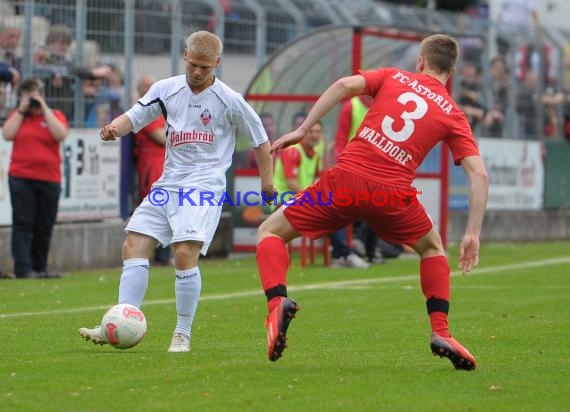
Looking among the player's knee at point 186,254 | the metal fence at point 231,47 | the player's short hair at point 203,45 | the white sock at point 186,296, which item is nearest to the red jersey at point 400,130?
the player's short hair at point 203,45

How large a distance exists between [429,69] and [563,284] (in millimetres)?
7721

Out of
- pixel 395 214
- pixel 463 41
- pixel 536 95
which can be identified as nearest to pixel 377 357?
pixel 395 214

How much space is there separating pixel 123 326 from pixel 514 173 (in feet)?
59.4

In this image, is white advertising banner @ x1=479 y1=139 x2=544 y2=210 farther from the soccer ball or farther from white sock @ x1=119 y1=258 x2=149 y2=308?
the soccer ball

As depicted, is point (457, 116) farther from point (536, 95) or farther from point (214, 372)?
point (536, 95)

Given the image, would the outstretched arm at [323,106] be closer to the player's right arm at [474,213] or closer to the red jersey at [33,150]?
the player's right arm at [474,213]

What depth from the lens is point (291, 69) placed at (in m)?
21.3

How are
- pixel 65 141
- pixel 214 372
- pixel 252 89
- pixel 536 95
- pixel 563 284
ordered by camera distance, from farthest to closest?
1. pixel 536 95
2. pixel 252 89
3. pixel 65 141
4. pixel 563 284
5. pixel 214 372

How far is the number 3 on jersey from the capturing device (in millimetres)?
8664

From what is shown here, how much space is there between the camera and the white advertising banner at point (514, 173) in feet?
85.2

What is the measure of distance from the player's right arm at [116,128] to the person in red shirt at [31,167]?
7197 mm

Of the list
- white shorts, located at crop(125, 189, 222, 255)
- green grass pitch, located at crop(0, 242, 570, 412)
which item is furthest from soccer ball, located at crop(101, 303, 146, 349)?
white shorts, located at crop(125, 189, 222, 255)

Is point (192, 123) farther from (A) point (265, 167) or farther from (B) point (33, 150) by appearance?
(B) point (33, 150)

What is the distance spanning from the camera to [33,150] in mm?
16766
